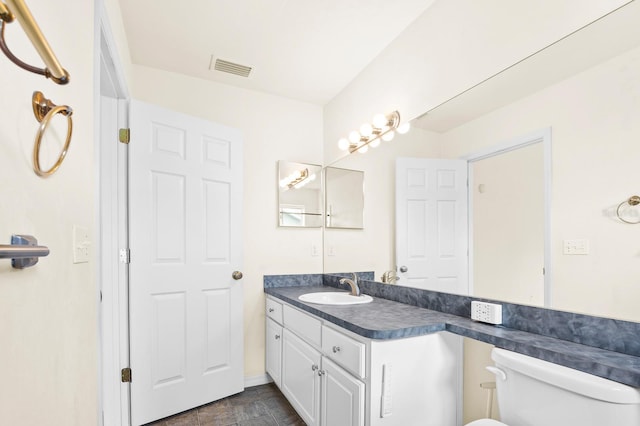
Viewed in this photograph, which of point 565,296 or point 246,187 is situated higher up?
point 246,187

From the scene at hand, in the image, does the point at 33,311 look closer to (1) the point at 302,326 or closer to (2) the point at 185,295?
(1) the point at 302,326

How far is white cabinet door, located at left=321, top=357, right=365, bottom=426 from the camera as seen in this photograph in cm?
141

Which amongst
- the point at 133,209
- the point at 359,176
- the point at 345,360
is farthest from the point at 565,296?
the point at 133,209

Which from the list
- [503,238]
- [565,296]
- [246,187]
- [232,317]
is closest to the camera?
[565,296]

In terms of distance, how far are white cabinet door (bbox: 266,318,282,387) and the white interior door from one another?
99 cm

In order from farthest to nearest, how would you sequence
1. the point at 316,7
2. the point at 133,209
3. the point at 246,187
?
the point at 246,187, the point at 133,209, the point at 316,7

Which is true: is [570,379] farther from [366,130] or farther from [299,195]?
[299,195]

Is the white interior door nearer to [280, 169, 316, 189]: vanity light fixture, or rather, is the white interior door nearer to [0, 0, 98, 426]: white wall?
[280, 169, 316, 189]: vanity light fixture

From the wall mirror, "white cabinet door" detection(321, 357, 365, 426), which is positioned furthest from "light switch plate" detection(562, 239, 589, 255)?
"white cabinet door" detection(321, 357, 365, 426)

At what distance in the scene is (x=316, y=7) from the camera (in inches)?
73.7

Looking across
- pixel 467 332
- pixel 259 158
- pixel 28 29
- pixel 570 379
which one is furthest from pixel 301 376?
pixel 28 29

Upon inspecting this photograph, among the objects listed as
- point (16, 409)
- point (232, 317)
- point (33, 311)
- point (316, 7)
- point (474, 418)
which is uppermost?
point (316, 7)

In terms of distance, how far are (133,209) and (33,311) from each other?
4.94ft

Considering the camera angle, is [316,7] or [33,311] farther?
[316,7]
